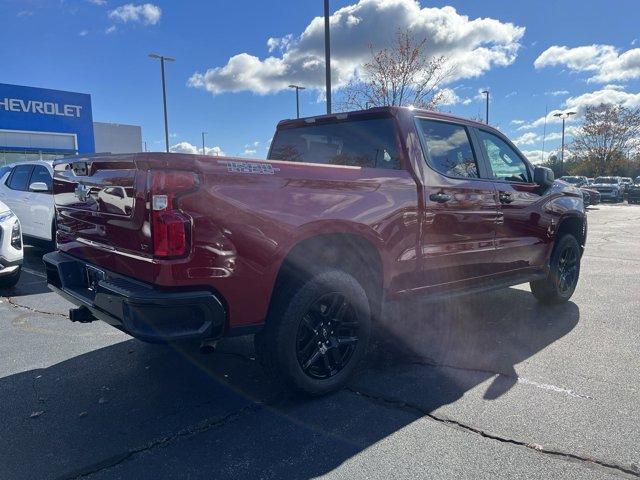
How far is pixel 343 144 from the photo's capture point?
13.8 feet

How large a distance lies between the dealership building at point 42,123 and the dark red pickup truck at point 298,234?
25891mm

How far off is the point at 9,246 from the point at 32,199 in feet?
9.72

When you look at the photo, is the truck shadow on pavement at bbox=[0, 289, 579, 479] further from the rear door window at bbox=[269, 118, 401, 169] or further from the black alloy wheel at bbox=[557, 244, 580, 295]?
the rear door window at bbox=[269, 118, 401, 169]

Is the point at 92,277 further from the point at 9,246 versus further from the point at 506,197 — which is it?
the point at 506,197

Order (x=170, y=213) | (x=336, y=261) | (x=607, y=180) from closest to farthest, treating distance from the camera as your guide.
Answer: (x=170, y=213), (x=336, y=261), (x=607, y=180)

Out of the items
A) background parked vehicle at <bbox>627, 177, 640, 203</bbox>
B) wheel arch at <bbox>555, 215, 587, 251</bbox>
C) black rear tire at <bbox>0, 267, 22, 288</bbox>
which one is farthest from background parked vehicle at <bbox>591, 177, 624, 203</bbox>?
black rear tire at <bbox>0, 267, 22, 288</bbox>

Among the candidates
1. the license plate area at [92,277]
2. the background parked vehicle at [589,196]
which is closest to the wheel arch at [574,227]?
the license plate area at [92,277]

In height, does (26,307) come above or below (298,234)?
below

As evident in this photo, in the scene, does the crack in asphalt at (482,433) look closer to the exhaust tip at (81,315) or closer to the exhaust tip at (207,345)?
the exhaust tip at (207,345)

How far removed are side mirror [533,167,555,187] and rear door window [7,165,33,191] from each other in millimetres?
8344

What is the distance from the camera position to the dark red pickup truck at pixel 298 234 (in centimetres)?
257

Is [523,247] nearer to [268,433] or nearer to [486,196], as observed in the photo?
[486,196]

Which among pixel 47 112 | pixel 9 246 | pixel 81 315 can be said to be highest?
pixel 47 112

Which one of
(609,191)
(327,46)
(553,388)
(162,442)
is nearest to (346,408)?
(162,442)
